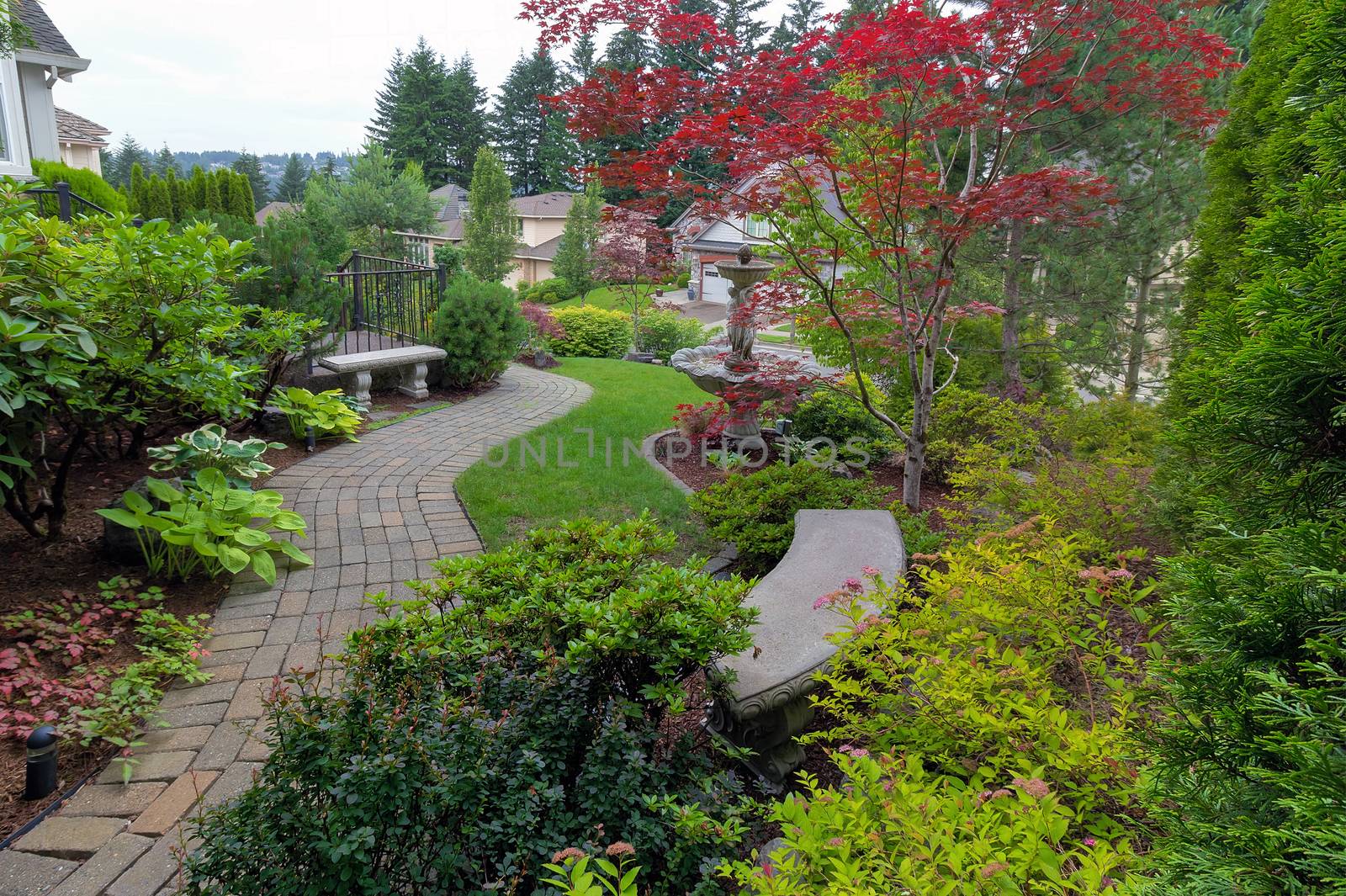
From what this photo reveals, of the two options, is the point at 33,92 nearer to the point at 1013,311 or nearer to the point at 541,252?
the point at 1013,311

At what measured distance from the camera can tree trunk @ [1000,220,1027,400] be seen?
7.98 meters

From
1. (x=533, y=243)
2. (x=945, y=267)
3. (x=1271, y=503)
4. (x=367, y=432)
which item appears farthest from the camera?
(x=533, y=243)

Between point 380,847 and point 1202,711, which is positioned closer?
point 1202,711

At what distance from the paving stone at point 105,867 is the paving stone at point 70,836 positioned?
0.04 meters

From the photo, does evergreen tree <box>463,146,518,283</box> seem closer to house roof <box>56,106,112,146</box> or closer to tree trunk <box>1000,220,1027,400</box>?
house roof <box>56,106,112,146</box>

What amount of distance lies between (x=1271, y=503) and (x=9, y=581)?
16.8ft

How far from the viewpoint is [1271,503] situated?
1.41 m

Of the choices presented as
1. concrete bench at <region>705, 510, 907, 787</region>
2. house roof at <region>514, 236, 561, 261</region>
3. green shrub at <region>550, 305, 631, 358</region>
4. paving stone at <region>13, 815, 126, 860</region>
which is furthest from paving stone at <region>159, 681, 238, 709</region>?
house roof at <region>514, 236, 561, 261</region>

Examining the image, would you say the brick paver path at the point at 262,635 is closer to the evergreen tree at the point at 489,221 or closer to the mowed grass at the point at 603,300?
the evergreen tree at the point at 489,221

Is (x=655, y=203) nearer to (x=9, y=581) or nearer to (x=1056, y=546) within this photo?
(x=1056, y=546)

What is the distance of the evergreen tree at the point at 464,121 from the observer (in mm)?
38625

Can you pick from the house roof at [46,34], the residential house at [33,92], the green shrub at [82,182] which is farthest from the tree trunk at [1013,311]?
the house roof at [46,34]

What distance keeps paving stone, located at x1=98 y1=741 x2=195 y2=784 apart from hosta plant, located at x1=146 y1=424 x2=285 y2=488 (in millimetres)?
1991

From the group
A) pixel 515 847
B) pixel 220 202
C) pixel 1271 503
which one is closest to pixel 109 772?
pixel 515 847
